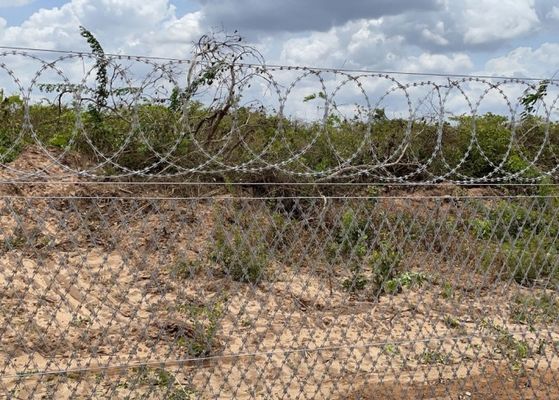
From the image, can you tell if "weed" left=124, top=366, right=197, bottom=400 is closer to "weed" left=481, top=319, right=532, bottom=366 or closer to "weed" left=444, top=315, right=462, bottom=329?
"weed" left=481, top=319, right=532, bottom=366

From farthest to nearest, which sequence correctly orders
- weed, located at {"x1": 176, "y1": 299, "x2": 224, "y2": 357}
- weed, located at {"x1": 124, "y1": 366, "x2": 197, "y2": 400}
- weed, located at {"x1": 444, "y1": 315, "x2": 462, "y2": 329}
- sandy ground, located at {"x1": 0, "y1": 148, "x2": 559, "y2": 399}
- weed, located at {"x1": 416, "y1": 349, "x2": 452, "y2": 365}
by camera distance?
weed, located at {"x1": 444, "y1": 315, "x2": 462, "y2": 329} < weed, located at {"x1": 416, "y1": 349, "x2": 452, "y2": 365} < weed, located at {"x1": 176, "y1": 299, "x2": 224, "y2": 357} < sandy ground, located at {"x1": 0, "y1": 148, "x2": 559, "y2": 399} < weed, located at {"x1": 124, "y1": 366, "x2": 197, "y2": 400}

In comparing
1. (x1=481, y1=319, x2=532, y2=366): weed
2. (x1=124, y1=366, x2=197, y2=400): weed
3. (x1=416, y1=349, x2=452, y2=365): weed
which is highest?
(x1=481, y1=319, x2=532, y2=366): weed

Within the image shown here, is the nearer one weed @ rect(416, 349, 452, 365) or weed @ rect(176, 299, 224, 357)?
weed @ rect(176, 299, 224, 357)

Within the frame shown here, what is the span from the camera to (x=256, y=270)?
7.43 m

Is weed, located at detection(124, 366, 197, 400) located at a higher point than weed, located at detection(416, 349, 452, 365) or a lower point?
lower

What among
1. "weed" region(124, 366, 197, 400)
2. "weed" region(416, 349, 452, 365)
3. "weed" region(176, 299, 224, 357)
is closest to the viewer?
"weed" region(124, 366, 197, 400)

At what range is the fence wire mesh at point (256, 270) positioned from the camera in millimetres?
5211

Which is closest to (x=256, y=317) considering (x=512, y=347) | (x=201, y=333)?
(x=201, y=333)

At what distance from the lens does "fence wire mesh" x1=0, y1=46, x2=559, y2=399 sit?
5211 mm

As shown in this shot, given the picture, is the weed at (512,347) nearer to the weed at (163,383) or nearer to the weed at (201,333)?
the weed at (201,333)

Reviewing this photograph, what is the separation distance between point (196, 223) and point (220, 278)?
0.94 meters

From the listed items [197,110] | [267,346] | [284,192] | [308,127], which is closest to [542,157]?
[308,127]

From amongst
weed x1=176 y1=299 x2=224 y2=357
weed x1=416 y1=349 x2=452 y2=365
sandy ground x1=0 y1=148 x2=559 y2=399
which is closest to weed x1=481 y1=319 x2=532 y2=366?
sandy ground x1=0 y1=148 x2=559 y2=399

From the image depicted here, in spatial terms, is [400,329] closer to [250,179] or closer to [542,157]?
[250,179]
